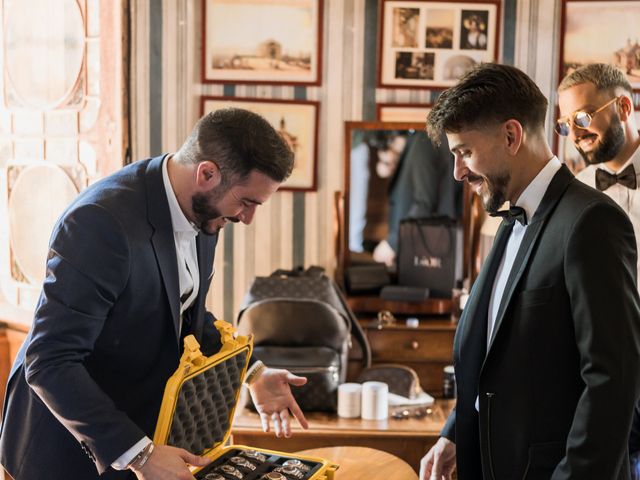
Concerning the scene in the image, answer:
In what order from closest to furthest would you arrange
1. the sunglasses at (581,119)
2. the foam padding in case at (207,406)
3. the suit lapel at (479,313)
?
1. the suit lapel at (479,313)
2. the foam padding in case at (207,406)
3. the sunglasses at (581,119)

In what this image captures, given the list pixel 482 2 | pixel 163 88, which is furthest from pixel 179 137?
pixel 482 2

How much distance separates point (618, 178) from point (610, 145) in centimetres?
14

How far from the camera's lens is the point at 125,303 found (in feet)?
6.30

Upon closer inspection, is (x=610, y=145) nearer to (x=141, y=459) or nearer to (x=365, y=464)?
(x=365, y=464)

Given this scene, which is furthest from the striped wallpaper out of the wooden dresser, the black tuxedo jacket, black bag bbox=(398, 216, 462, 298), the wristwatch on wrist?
the wristwatch on wrist

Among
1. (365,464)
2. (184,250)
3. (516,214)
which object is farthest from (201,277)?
(365,464)

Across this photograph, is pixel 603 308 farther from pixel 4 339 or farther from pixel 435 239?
pixel 4 339

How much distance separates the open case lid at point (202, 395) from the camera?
1937 millimetres

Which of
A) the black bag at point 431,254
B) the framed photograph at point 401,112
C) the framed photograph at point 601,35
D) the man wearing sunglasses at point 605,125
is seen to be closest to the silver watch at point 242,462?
the man wearing sunglasses at point 605,125

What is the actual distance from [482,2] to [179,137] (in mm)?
1919

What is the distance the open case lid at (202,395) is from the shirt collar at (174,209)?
31cm

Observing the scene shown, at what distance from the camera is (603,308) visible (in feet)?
5.14

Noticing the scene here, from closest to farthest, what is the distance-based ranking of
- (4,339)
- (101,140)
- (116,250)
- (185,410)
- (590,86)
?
(116,250) → (185,410) → (590,86) → (101,140) → (4,339)

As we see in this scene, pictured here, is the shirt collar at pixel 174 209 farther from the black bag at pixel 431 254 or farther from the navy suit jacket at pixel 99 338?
the black bag at pixel 431 254
